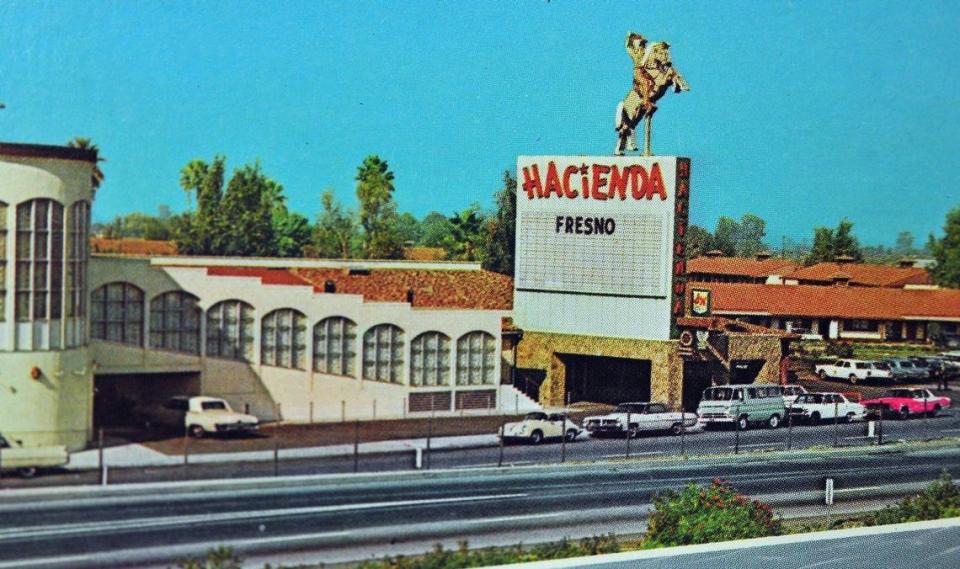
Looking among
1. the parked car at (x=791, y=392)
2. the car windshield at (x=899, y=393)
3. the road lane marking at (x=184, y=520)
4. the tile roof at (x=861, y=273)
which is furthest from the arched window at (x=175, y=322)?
the car windshield at (x=899, y=393)

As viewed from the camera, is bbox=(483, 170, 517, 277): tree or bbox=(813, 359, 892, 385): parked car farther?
bbox=(813, 359, 892, 385): parked car

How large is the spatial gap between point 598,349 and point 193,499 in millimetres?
3518

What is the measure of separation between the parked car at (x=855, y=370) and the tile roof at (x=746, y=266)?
2.76ft

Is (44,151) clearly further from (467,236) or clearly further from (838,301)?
(838,301)

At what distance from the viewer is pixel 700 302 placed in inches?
435

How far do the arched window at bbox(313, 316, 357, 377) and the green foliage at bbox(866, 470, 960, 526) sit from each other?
4781 millimetres

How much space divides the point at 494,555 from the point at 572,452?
1217mm

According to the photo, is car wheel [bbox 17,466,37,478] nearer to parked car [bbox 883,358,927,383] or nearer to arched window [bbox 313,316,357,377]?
arched window [bbox 313,316,357,377]

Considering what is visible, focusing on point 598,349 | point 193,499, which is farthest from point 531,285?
point 193,499

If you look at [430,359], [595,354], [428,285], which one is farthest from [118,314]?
[595,354]

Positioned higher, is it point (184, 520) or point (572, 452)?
point (572, 452)

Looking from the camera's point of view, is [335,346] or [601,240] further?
[601,240]

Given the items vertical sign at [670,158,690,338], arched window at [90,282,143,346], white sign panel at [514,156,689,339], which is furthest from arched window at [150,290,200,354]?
vertical sign at [670,158,690,338]

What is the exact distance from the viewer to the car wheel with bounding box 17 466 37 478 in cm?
739
